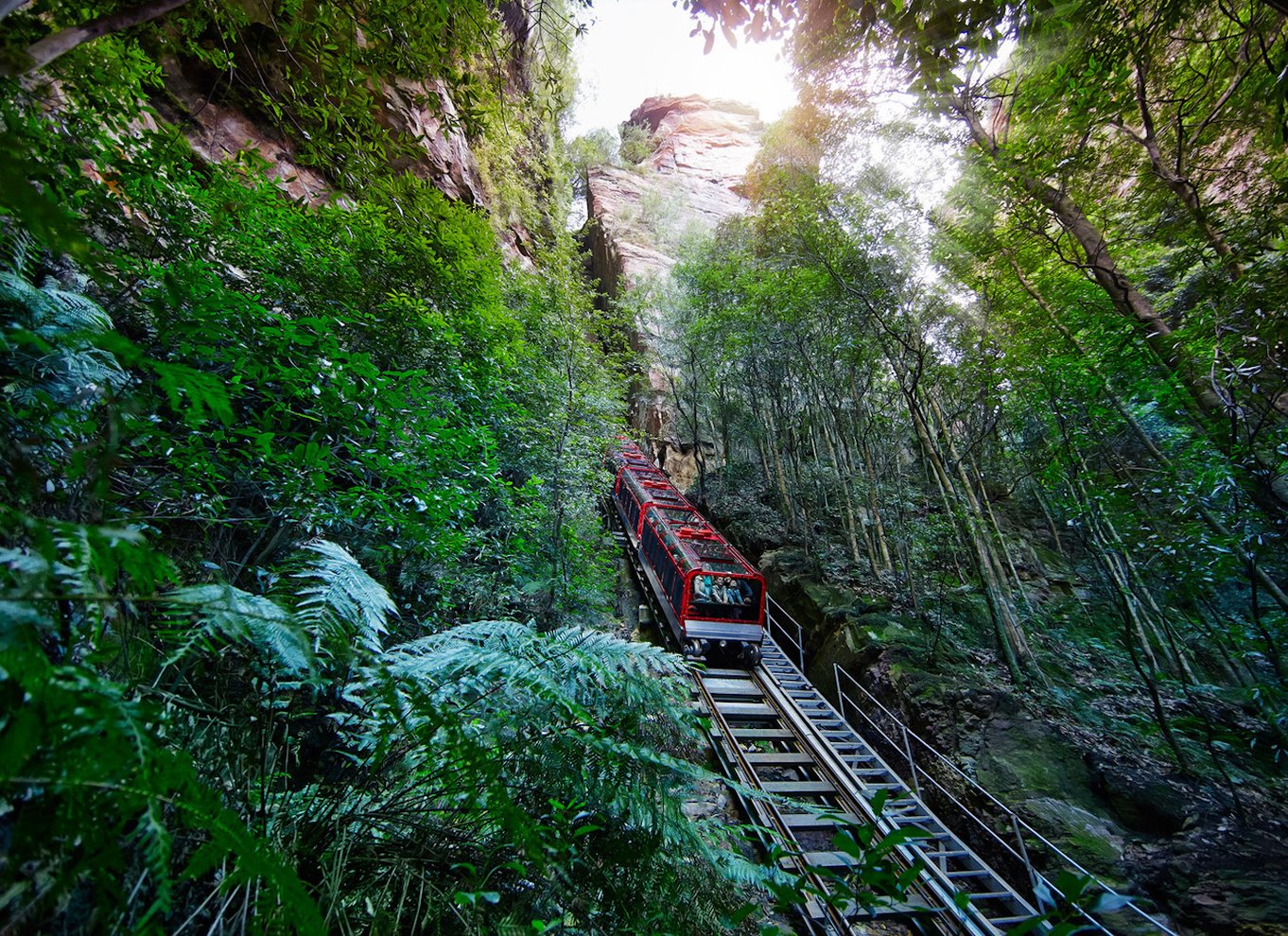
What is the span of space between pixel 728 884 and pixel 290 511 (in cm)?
280

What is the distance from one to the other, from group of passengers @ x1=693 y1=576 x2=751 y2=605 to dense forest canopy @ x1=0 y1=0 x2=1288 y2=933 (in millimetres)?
1648

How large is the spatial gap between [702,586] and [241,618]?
24.0 ft

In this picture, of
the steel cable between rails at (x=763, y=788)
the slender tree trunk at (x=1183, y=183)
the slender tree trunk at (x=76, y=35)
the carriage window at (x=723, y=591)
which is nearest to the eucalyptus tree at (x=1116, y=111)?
the slender tree trunk at (x=1183, y=183)

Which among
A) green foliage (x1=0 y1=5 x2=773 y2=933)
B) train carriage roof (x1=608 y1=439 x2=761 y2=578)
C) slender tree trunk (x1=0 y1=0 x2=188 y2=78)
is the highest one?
train carriage roof (x1=608 y1=439 x2=761 y2=578)

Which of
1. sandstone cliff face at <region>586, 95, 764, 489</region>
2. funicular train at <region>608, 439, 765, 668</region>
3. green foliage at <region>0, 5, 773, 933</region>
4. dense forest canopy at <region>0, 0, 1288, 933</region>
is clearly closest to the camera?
green foliage at <region>0, 5, 773, 933</region>

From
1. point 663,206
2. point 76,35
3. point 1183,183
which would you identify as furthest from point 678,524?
point 663,206

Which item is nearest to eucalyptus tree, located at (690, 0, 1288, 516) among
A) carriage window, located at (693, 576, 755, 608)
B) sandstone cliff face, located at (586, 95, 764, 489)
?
carriage window, located at (693, 576, 755, 608)

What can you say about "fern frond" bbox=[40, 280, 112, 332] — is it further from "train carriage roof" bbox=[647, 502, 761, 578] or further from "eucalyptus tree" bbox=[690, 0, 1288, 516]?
"train carriage roof" bbox=[647, 502, 761, 578]

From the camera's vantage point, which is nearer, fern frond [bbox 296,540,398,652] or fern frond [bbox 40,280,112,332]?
fern frond [bbox 296,540,398,652]

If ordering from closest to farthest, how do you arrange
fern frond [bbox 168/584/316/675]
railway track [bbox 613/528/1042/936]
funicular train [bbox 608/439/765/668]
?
fern frond [bbox 168/584/316/675] → railway track [bbox 613/528/1042/936] → funicular train [bbox 608/439/765/668]

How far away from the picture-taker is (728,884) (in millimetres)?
2033

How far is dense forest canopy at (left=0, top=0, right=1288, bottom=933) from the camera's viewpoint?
42.8 inches

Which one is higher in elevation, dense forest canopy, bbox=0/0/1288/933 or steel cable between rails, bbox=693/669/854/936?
dense forest canopy, bbox=0/0/1288/933

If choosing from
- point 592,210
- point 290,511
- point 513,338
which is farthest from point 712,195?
point 290,511
